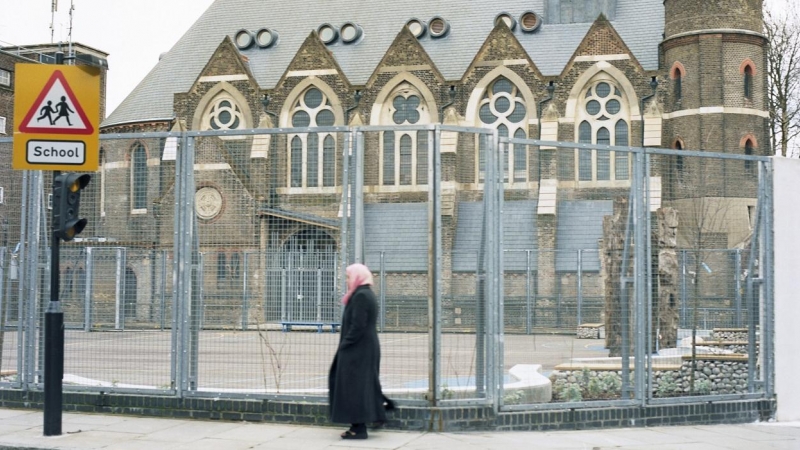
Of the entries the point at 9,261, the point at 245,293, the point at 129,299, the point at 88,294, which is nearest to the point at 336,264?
the point at 245,293

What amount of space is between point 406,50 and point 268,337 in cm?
3466

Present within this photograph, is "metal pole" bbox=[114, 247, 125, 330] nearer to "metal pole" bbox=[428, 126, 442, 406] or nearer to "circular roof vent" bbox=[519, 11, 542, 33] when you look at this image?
"metal pole" bbox=[428, 126, 442, 406]

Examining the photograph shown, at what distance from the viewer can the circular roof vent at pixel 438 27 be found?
161 feet

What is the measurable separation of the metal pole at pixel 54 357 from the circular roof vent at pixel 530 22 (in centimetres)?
3872

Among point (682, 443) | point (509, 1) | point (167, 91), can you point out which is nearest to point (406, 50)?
point (509, 1)

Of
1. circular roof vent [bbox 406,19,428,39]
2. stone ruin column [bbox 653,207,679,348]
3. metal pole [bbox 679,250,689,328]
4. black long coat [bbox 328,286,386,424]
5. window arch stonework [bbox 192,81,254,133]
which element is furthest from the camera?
circular roof vent [bbox 406,19,428,39]

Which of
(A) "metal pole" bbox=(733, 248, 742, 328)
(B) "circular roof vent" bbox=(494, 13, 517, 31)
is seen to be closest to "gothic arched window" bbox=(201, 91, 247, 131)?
(B) "circular roof vent" bbox=(494, 13, 517, 31)

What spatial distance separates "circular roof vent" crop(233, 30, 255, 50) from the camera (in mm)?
52094

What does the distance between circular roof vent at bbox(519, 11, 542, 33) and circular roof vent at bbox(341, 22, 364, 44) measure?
8.12 meters

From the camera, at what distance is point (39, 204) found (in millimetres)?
13008

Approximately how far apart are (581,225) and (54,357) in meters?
6.56

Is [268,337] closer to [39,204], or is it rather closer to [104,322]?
[104,322]

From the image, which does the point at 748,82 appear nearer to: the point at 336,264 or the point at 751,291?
the point at 751,291

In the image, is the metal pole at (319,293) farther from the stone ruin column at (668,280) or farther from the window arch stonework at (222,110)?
the window arch stonework at (222,110)
